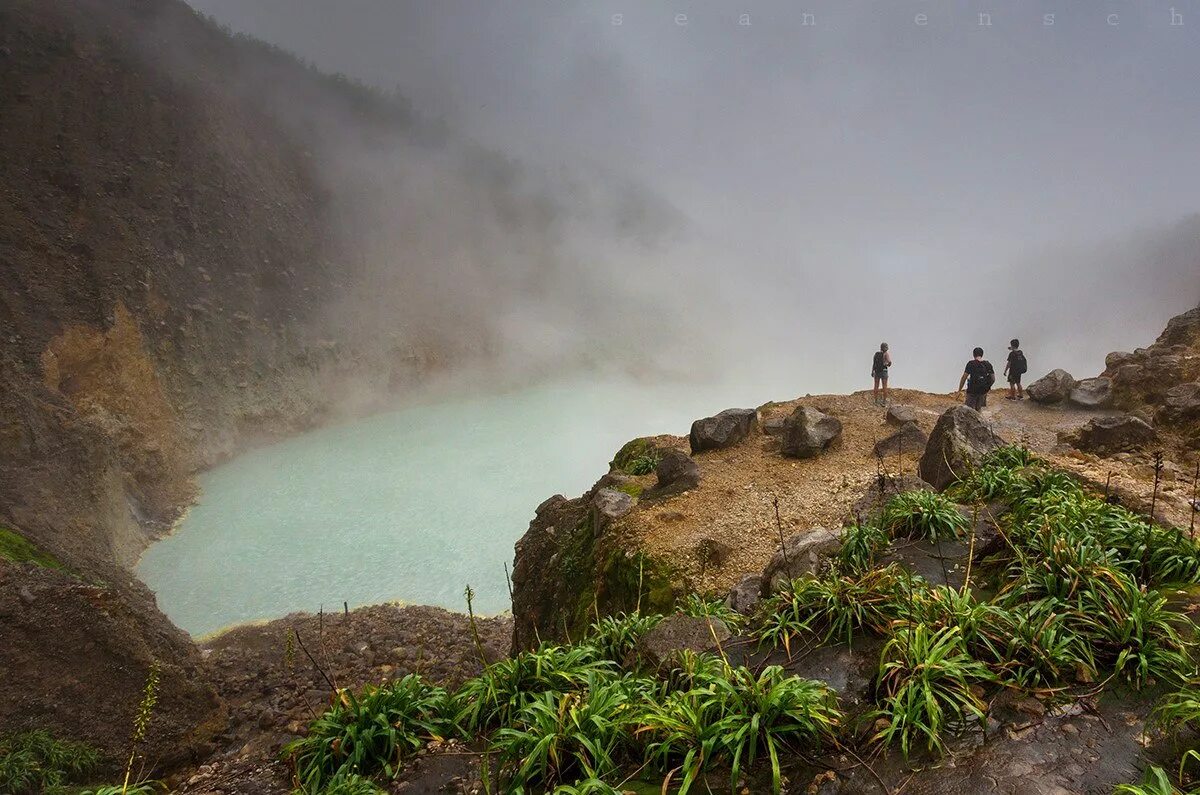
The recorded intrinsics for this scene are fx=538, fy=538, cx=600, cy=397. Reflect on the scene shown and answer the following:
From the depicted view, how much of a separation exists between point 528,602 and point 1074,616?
26.4 feet

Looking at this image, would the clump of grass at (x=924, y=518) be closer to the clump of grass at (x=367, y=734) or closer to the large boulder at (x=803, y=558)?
the large boulder at (x=803, y=558)

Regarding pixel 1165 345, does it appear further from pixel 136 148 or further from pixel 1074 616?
pixel 136 148

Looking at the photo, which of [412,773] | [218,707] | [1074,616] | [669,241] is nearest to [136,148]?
[218,707]

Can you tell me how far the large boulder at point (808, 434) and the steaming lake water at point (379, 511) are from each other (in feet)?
29.7

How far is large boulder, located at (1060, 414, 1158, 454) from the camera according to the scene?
8133 mm

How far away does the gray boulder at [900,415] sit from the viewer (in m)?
12.6

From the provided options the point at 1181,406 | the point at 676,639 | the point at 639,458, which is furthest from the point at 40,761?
the point at 1181,406

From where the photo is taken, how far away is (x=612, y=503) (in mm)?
9625

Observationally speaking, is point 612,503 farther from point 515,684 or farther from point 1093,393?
point 1093,393

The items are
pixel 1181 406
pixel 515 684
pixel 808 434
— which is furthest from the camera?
pixel 808 434

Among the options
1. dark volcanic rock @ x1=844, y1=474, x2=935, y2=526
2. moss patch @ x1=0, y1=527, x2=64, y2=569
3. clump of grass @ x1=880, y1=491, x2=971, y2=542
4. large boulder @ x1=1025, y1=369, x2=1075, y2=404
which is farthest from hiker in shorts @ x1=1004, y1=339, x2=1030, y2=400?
moss patch @ x1=0, y1=527, x2=64, y2=569

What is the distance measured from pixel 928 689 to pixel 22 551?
1486 cm

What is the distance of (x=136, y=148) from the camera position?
30.4 metres

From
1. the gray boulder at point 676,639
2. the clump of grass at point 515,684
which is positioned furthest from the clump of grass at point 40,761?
the gray boulder at point 676,639
